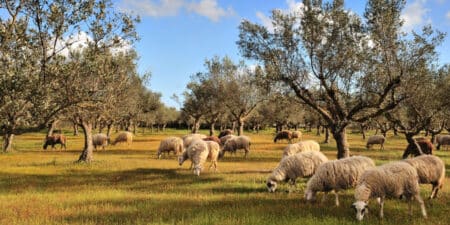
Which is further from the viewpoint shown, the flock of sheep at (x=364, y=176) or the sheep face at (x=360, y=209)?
the flock of sheep at (x=364, y=176)

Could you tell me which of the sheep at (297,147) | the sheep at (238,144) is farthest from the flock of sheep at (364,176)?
the sheep at (238,144)

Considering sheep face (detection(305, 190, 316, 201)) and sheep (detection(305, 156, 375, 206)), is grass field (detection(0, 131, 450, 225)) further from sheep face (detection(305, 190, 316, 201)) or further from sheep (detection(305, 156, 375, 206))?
sheep (detection(305, 156, 375, 206))

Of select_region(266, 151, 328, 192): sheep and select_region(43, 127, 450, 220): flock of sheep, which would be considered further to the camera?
select_region(266, 151, 328, 192): sheep

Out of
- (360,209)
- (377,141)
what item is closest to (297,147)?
(360,209)

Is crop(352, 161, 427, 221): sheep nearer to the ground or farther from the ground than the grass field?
farther from the ground

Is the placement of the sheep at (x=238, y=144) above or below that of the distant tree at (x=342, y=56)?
below

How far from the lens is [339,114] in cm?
2333

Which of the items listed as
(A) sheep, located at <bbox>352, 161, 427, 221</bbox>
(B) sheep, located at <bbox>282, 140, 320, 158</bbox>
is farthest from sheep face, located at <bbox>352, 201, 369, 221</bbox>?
(B) sheep, located at <bbox>282, 140, 320, 158</bbox>

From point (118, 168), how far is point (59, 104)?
13.2 meters

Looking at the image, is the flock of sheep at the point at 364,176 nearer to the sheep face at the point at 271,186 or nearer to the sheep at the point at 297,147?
the sheep face at the point at 271,186

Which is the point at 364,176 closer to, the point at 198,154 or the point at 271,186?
the point at 271,186

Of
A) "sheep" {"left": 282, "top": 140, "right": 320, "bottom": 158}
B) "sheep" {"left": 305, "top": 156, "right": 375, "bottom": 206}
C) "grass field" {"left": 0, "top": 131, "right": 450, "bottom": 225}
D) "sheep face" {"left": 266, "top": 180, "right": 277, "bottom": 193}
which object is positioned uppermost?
"sheep" {"left": 282, "top": 140, "right": 320, "bottom": 158}

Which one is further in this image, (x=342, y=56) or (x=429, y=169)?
(x=342, y=56)

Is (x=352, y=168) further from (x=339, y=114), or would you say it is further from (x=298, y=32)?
(x=298, y=32)
